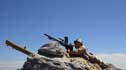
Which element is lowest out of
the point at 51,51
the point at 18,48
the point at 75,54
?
the point at 51,51

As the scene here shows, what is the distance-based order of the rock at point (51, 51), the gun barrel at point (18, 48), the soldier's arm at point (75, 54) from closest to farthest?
the rock at point (51, 51) < the gun barrel at point (18, 48) < the soldier's arm at point (75, 54)

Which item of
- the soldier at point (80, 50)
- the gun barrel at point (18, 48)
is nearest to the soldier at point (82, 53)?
the soldier at point (80, 50)

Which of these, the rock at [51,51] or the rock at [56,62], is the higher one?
the rock at [51,51]

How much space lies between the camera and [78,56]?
3338cm

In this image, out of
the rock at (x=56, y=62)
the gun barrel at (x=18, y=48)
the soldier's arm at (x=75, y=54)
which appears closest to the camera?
the rock at (x=56, y=62)

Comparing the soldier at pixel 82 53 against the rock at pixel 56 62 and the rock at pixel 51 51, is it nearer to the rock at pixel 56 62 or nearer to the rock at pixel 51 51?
the rock at pixel 56 62

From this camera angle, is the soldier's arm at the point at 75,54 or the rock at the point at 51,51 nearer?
the rock at the point at 51,51

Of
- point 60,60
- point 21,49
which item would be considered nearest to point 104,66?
point 60,60

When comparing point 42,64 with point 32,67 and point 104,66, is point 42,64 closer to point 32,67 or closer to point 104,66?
point 32,67

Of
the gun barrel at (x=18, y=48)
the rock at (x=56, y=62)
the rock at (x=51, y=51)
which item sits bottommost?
the rock at (x=56, y=62)

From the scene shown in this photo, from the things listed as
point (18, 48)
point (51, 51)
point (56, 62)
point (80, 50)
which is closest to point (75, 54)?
point (80, 50)

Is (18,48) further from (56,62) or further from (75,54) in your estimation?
(75,54)

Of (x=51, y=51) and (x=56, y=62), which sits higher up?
(x=51, y=51)

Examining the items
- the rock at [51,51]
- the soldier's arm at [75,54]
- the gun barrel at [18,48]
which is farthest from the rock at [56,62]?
the gun barrel at [18,48]
